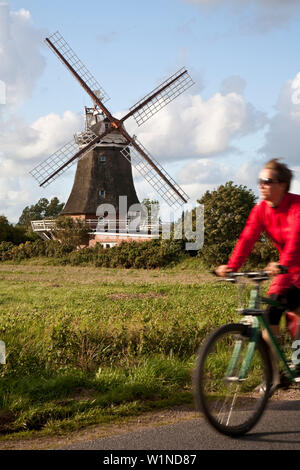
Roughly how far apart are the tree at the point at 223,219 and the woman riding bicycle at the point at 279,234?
80.0 feet

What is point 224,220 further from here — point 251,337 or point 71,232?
point 251,337

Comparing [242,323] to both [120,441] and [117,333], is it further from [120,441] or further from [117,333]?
[117,333]

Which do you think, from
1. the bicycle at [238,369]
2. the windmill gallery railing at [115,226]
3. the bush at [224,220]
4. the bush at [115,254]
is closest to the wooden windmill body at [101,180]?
the windmill gallery railing at [115,226]

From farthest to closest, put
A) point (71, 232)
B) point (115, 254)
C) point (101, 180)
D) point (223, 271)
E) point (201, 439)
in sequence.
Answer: point (101, 180) < point (71, 232) < point (115, 254) < point (223, 271) < point (201, 439)

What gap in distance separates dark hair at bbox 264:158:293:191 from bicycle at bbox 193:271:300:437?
0.83 metres

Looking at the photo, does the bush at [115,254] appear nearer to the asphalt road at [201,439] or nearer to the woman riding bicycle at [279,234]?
the woman riding bicycle at [279,234]

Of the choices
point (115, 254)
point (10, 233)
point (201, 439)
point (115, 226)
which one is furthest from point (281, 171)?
point (10, 233)

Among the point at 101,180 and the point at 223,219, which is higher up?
the point at 101,180

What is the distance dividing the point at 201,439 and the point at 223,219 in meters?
25.5

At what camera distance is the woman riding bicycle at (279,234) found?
4.02 meters

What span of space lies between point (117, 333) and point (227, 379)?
2696mm

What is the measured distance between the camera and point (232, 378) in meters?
3.87

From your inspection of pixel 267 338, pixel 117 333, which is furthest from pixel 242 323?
pixel 117 333

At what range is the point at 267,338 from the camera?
3980mm
